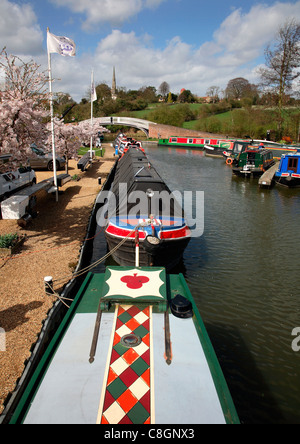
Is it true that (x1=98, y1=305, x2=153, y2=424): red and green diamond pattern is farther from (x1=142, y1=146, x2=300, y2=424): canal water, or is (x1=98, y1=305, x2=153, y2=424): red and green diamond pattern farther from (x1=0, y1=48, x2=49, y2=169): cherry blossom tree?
(x1=0, y1=48, x2=49, y2=169): cherry blossom tree

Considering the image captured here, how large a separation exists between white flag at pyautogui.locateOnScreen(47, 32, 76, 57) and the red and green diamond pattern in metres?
12.9

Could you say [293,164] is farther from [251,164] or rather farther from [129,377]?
[129,377]

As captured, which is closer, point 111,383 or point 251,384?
point 111,383

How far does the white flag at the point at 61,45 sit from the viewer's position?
1334 centimetres

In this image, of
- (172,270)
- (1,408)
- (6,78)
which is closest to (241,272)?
(172,270)

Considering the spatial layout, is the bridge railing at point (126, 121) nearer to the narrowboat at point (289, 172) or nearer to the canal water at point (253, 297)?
the narrowboat at point (289, 172)

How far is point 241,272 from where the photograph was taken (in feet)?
35.6

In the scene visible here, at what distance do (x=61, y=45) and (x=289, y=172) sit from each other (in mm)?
19856

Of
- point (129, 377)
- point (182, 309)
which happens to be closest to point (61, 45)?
point (182, 309)

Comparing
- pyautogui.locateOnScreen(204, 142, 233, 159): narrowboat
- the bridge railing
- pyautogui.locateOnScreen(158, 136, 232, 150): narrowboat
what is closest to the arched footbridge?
the bridge railing

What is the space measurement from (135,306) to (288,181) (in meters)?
23.0

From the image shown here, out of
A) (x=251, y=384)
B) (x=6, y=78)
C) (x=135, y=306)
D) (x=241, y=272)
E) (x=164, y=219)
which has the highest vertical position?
(x=6, y=78)
